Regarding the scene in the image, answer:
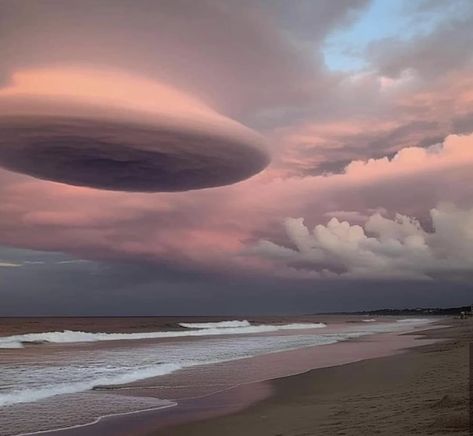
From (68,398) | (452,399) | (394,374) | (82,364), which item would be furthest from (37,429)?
(82,364)

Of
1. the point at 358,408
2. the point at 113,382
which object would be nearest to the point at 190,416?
the point at 358,408

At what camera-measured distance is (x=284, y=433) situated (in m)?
9.48

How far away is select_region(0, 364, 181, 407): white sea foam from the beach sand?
4935 mm

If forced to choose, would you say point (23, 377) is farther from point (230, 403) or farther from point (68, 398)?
point (230, 403)

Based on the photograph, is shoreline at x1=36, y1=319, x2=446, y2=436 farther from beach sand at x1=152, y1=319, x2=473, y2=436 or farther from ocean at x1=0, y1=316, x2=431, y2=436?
ocean at x1=0, y1=316, x2=431, y2=436

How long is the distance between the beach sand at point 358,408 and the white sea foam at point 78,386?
16.2ft

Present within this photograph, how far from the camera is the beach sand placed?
8.88 meters

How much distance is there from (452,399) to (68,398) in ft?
31.1

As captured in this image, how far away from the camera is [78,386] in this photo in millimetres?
16656

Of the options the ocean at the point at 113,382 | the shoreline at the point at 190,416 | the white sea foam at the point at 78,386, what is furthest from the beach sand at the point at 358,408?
the white sea foam at the point at 78,386

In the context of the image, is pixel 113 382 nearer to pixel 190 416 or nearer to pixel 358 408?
pixel 190 416

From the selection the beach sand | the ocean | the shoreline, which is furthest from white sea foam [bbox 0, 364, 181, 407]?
the beach sand

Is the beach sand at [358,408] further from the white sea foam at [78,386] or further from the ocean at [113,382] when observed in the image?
the white sea foam at [78,386]

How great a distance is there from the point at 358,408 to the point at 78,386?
8.97 meters
